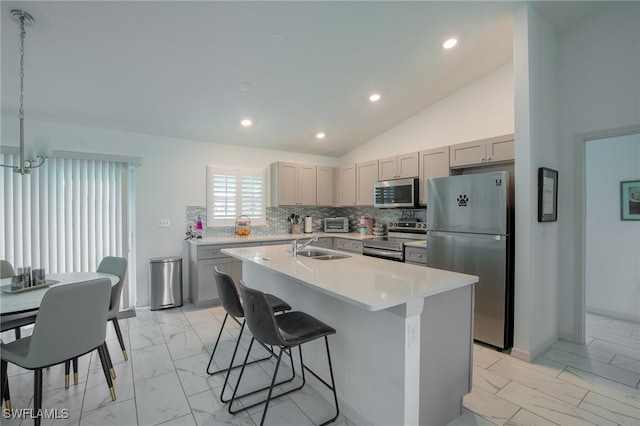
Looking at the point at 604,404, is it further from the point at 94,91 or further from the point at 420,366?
the point at 94,91

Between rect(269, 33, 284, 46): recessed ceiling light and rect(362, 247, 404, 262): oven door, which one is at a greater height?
rect(269, 33, 284, 46): recessed ceiling light

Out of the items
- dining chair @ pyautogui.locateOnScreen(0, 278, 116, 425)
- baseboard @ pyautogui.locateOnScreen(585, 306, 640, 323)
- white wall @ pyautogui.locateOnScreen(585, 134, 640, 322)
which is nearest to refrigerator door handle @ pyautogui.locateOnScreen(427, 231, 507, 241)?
white wall @ pyautogui.locateOnScreen(585, 134, 640, 322)

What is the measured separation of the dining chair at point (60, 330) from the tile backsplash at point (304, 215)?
8.71ft

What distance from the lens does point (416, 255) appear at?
3727 millimetres

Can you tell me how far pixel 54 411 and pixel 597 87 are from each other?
5286mm

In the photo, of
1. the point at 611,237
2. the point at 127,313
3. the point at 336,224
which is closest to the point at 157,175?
the point at 127,313

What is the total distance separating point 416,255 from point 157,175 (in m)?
3.78

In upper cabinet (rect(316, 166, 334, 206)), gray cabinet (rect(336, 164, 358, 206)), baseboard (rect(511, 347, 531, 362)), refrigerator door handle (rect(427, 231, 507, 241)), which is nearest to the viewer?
baseboard (rect(511, 347, 531, 362))

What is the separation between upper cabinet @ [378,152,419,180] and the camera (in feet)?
13.7

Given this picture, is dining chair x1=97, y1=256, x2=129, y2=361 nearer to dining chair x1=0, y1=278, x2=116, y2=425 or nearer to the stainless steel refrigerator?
dining chair x1=0, y1=278, x2=116, y2=425

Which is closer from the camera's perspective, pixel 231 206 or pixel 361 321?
pixel 361 321

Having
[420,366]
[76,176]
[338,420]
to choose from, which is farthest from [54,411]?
[76,176]

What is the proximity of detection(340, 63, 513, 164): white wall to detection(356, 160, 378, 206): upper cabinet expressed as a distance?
44 centimetres

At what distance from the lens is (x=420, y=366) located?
5.46ft
